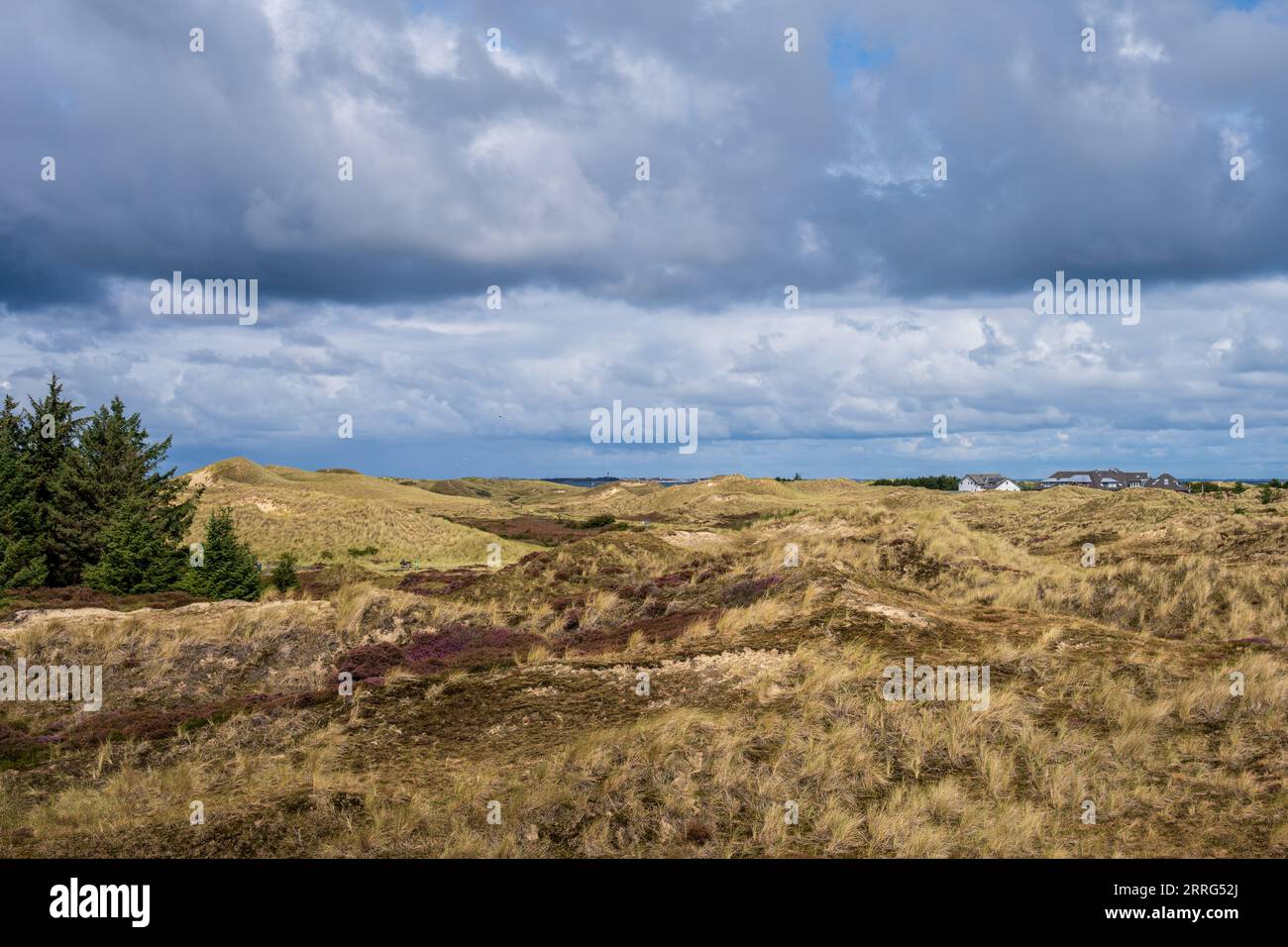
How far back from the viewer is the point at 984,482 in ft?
555

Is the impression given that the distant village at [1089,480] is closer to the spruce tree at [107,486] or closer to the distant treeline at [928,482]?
the distant treeline at [928,482]

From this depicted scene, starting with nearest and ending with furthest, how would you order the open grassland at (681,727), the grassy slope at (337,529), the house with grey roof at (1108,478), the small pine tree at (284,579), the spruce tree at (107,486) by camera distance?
the open grassland at (681,727) < the small pine tree at (284,579) < the spruce tree at (107,486) < the grassy slope at (337,529) < the house with grey roof at (1108,478)

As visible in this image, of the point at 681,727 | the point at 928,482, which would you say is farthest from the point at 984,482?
the point at 681,727

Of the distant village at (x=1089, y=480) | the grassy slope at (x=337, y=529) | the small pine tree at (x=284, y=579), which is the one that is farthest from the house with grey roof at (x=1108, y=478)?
the small pine tree at (x=284, y=579)

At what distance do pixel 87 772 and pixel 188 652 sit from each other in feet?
30.4

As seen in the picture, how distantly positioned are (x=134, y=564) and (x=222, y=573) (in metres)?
4.73

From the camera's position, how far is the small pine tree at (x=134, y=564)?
37.7m

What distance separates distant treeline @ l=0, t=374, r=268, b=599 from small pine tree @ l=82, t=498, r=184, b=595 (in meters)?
0.09

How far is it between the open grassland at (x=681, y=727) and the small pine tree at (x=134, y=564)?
38.6 ft

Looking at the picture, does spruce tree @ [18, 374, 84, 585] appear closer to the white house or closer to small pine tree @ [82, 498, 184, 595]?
small pine tree @ [82, 498, 184, 595]

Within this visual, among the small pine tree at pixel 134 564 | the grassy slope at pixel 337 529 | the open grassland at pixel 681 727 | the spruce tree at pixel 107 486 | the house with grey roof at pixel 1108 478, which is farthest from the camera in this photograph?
the house with grey roof at pixel 1108 478

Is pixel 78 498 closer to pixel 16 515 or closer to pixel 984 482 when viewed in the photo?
pixel 16 515

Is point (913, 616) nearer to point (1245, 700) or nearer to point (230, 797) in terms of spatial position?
point (1245, 700)

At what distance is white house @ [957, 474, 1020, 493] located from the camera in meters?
165
